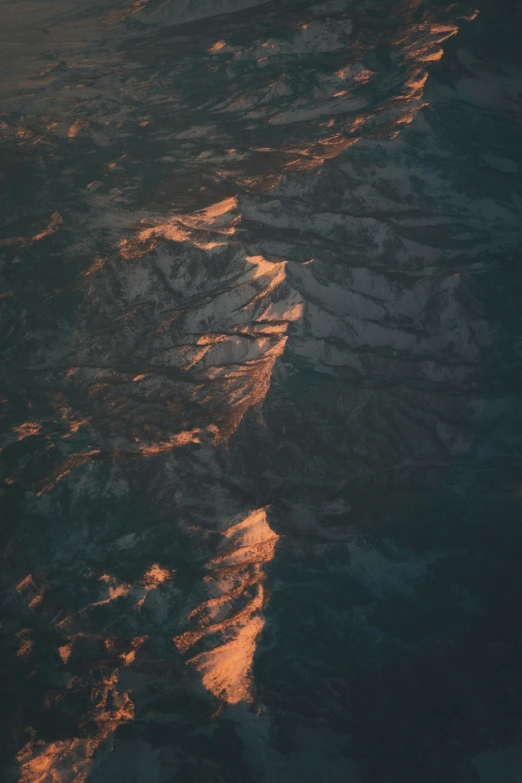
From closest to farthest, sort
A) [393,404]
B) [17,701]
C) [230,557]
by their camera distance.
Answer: [17,701]
[230,557]
[393,404]

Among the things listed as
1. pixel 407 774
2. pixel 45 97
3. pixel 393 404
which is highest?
pixel 45 97

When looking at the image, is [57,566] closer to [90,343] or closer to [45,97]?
[90,343]

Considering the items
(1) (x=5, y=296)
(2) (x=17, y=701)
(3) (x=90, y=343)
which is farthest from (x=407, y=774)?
(1) (x=5, y=296)

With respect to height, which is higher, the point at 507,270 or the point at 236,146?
the point at 236,146

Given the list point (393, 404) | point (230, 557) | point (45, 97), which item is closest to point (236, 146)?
point (45, 97)

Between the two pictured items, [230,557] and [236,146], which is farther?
[236,146]

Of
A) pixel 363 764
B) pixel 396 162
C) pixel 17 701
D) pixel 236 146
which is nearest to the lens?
pixel 363 764
